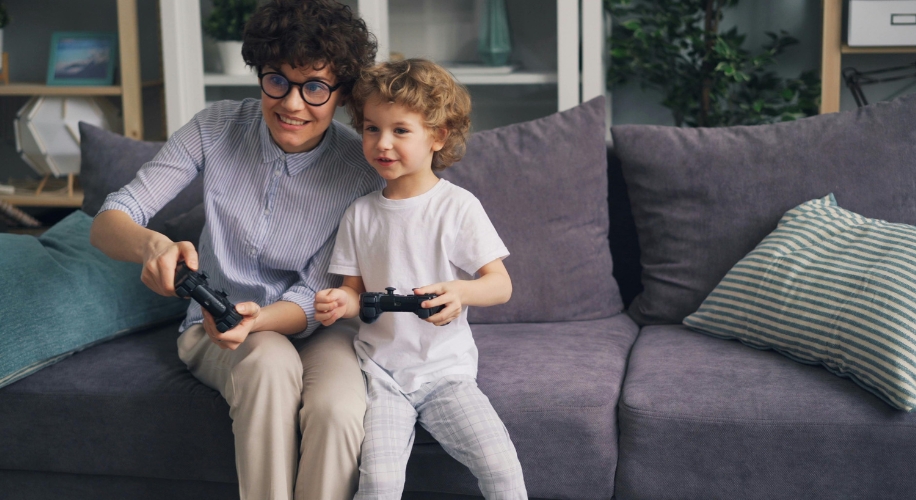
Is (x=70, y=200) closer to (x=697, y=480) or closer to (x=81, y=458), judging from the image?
(x=81, y=458)

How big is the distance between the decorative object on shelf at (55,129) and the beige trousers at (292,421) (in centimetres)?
179

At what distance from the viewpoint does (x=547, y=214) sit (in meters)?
1.70

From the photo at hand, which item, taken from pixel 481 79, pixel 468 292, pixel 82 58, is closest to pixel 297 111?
pixel 468 292

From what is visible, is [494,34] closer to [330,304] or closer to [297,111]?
[297,111]

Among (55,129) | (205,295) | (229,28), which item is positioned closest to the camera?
(205,295)

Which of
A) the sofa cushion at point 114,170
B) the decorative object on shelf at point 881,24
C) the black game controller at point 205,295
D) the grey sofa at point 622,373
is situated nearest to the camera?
the black game controller at point 205,295

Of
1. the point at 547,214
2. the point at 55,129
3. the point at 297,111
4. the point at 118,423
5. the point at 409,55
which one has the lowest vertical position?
the point at 118,423

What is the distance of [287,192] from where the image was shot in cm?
143

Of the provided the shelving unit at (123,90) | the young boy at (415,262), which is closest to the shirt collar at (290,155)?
the young boy at (415,262)

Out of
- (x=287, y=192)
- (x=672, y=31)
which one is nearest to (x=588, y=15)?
(x=672, y=31)

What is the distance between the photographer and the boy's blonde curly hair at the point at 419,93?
1.29 metres

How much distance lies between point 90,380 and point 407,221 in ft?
2.07

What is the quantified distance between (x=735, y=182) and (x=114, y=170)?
53.9 inches

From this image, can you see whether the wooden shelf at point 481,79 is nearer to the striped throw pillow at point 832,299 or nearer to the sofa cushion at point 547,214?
the sofa cushion at point 547,214
